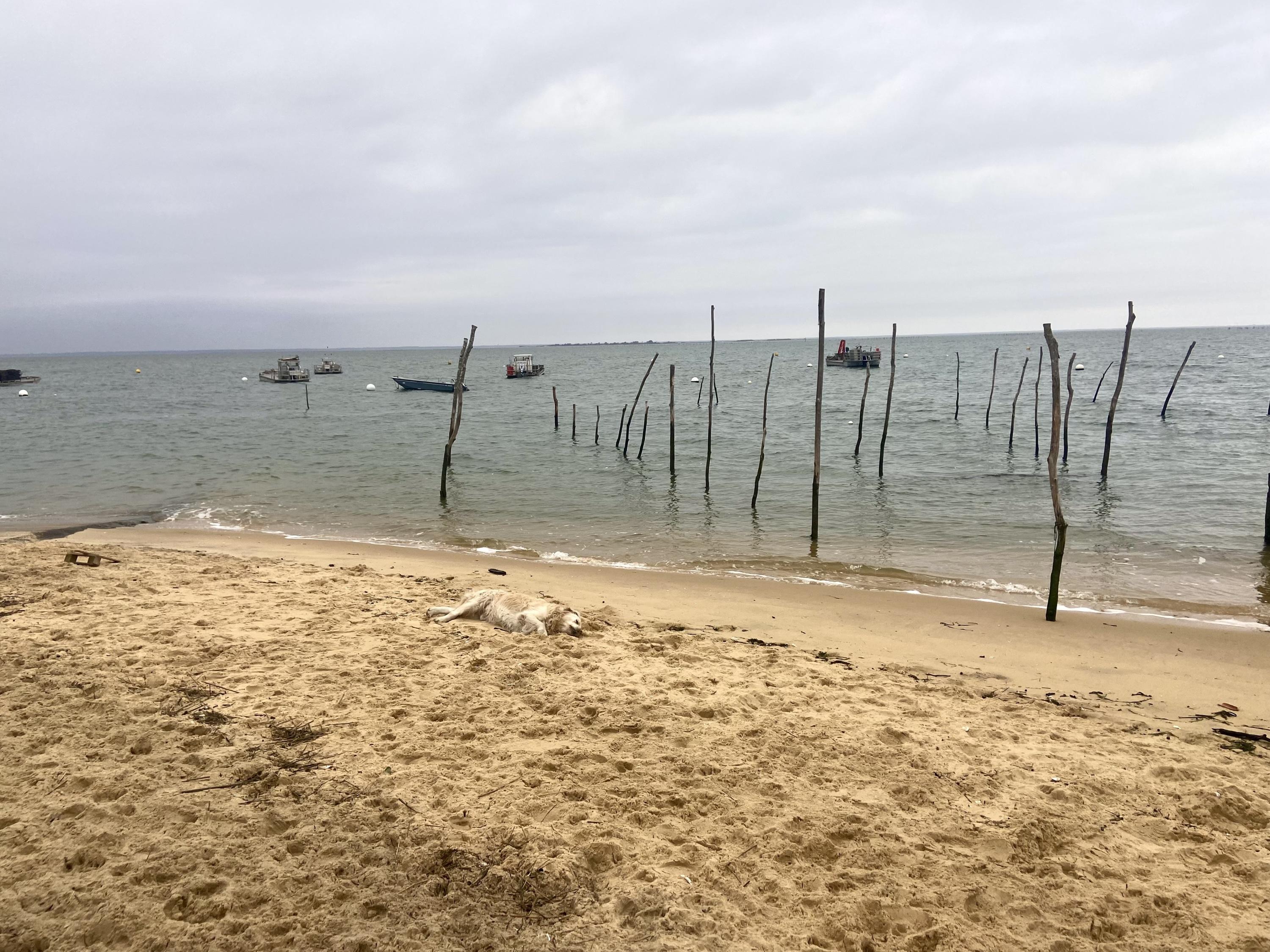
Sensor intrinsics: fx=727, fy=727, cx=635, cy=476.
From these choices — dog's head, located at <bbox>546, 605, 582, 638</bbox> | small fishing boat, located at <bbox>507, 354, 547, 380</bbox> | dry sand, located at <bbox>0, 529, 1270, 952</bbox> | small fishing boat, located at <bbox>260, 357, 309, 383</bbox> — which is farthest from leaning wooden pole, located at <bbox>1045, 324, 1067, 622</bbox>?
small fishing boat, located at <bbox>507, 354, 547, 380</bbox>

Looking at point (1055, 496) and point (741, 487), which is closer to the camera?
point (1055, 496)

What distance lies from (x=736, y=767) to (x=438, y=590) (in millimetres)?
4818

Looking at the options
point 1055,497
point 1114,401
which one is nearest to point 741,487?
point 1114,401

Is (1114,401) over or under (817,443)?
over

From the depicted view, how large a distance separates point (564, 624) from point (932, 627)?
3989 mm

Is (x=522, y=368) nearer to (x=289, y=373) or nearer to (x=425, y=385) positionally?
(x=425, y=385)

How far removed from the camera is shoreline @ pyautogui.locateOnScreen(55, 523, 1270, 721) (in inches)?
247

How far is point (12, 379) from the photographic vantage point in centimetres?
6412

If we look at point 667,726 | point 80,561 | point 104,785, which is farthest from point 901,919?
point 80,561

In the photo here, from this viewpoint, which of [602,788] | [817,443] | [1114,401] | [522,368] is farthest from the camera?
[522,368]

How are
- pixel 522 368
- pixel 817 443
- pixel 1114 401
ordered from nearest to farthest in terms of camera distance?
pixel 817 443
pixel 1114 401
pixel 522 368

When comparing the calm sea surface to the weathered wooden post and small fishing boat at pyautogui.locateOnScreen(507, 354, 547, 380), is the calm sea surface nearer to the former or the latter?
the weathered wooden post

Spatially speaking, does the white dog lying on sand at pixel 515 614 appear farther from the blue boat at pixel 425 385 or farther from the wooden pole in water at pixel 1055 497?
the blue boat at pixel 425 385

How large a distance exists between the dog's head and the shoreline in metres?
0.96
